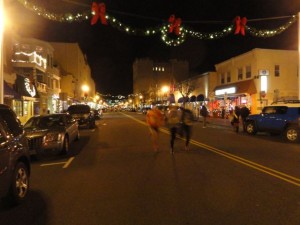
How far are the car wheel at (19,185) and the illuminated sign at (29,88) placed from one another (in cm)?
2238

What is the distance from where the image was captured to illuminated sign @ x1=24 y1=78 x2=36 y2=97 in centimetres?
2837

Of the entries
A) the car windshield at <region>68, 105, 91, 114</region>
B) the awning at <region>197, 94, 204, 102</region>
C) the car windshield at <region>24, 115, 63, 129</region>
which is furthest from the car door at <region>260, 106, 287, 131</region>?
the awning at <region>197, 94, 204, 102</region>

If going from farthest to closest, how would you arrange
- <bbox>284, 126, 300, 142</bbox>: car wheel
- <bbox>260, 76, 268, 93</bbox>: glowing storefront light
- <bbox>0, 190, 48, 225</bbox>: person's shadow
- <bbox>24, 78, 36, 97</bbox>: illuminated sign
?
1. <bbox>260, 76, 268, 93</bbox>: glowing storefront light
2. <bbox>24, 78, 36, 97</bbox>: illuminated sign
3. <bbox>284, 126, 300, 142</bbox>: car wheel
4. <bbox>0, 190, 48, 225</bbox>: person's shadow

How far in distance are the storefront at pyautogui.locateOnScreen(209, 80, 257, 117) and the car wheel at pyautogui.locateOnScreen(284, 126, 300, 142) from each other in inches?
665

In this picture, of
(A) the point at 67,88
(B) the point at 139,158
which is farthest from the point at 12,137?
(A) the point at 67,88

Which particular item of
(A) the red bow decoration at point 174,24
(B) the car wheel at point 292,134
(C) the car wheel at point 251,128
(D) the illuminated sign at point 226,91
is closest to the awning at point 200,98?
(D) the illuminated sign at point 226,91

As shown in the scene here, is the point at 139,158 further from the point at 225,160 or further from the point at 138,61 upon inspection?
the point at 138,61

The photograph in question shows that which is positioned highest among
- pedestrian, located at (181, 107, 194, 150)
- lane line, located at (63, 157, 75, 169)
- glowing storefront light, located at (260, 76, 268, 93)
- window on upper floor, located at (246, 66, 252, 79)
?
window on upper floor, located at (246, 66, 252, 79)

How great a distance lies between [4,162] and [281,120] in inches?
594

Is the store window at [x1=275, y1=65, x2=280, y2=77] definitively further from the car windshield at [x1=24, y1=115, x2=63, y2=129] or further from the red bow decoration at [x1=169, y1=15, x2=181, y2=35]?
the car windshield at [x1=24, y1=115, x2=63, y2=129]

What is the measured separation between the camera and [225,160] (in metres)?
11.1

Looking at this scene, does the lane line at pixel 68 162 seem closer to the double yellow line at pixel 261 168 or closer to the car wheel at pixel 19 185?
the car wheel at pixel 19 185

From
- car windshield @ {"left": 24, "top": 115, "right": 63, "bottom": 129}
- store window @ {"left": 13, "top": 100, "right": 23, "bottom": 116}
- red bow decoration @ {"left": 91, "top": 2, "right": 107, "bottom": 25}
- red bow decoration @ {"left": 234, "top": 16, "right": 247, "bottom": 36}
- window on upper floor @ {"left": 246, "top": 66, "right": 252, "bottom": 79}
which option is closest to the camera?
car windshield @ {"left": 24, "top": 115, "right": 63, "bottom": 129}

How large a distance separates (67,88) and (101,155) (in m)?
52.0
